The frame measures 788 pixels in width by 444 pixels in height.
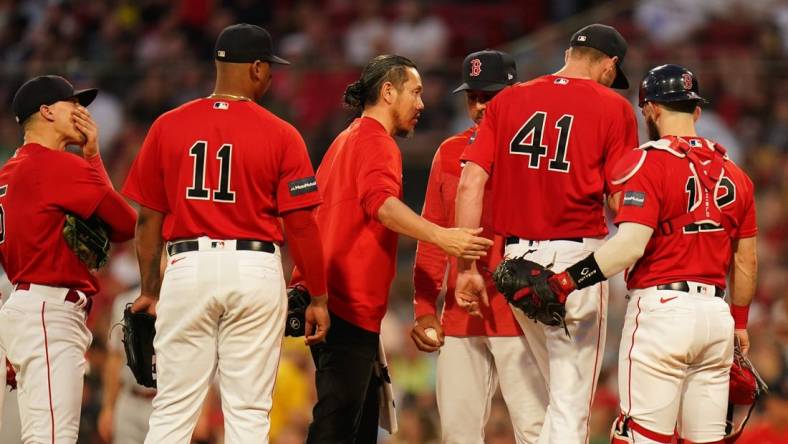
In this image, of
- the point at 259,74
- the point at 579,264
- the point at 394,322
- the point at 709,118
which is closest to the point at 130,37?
the point at 394,322

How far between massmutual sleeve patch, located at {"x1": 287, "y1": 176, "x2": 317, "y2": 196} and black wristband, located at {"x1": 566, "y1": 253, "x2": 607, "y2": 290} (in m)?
1.30

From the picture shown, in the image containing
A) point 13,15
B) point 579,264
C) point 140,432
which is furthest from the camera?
point 13,15

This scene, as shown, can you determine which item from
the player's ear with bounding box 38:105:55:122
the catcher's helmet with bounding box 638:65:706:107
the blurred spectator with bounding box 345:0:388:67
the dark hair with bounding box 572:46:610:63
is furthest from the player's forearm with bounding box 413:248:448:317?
the blurred spectator with bounding box 345:0:388:67

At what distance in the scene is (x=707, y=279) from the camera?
18.5 feet

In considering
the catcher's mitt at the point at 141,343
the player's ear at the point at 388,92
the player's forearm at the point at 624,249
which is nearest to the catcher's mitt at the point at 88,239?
the catcher's mitt at the point at 141,343

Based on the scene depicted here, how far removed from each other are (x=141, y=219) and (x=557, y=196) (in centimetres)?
204

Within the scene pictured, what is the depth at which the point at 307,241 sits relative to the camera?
5.80 m

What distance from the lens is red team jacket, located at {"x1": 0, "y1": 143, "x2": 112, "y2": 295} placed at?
6031 millimetres

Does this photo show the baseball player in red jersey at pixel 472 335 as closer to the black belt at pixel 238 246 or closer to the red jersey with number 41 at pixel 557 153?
the red jersey with number 41 at pixel 557 153

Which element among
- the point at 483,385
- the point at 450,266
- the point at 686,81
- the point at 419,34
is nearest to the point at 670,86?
the point at 686,81

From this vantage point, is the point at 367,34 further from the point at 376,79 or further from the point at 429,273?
the point at 429,273

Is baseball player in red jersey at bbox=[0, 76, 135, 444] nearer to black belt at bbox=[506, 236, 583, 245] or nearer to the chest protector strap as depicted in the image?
black belt at bbox=[506, 236, 583, 245]

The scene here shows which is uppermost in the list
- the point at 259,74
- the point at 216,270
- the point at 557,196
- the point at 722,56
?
the point at 722,56

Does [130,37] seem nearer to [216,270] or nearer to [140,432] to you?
[140,432]
